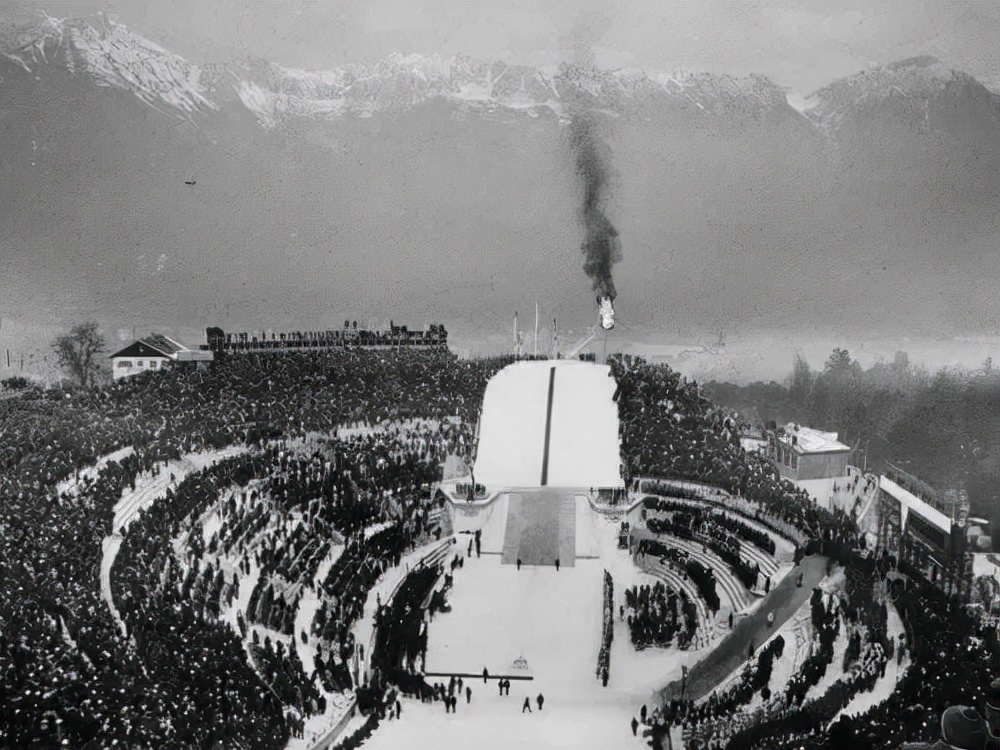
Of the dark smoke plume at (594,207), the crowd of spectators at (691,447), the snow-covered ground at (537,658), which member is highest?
the dark smoke plume at (594,207)

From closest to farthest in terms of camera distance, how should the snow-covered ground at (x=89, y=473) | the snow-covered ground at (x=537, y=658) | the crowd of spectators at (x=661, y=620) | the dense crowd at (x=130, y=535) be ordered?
the dense crowd at (x=130, y=535)
the snow-covered ground at (x=537, y=658)
the crowd of spectators at (x=661, y=620)
the snow-covered ground at (x=89, y=473)

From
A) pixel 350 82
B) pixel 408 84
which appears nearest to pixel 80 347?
pixel 350 82

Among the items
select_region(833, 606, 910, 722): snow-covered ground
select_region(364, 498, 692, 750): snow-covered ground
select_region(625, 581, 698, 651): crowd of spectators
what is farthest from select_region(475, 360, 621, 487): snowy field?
select_region(833, 606, 910, 722): snow-covered ground

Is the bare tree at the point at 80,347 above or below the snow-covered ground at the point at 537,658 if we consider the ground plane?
above

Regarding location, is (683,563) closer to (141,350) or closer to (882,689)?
(882,689)

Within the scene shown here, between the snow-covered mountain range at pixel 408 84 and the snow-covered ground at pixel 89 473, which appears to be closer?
the snow-covered mountain range at pixel 408 84

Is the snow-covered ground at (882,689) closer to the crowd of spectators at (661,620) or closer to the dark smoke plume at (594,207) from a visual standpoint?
the crowd of spectators at (661,620)

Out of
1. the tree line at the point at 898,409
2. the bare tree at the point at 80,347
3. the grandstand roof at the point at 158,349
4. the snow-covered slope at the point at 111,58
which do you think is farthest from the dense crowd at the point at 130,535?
the tree line at the point at 898,409

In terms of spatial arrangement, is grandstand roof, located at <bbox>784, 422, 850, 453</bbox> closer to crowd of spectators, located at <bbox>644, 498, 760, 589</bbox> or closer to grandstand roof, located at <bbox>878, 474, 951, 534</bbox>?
grandstand roof, located at <bbox>878, 474, 951, 534</bbox>

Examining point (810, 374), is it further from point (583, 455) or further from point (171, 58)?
point (171, 58)
